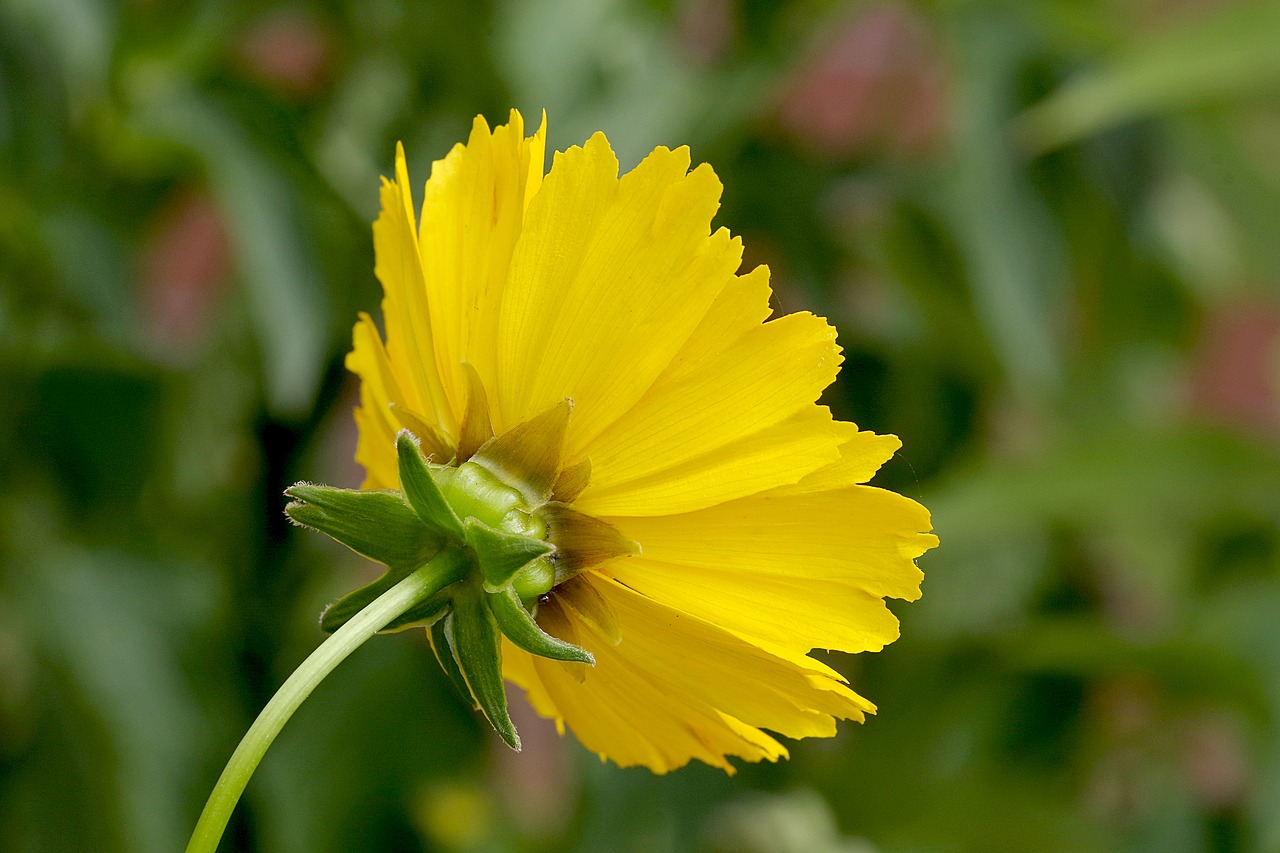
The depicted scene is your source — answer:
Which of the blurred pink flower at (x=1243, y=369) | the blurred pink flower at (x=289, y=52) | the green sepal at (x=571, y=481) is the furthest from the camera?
the blurred pink flower at (x=1243, y=369)

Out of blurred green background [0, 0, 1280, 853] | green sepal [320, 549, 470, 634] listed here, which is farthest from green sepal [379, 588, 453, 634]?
blurred green background [0, 0, 1280, 853]

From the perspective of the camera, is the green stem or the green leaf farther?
the green leaf

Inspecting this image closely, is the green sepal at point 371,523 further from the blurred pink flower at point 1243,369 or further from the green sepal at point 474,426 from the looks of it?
the blurred pink flower at point 1243,369

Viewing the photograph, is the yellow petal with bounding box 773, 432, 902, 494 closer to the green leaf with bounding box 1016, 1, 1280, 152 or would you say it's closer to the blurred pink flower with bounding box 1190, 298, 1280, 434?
the green leaf with bounding box 1016, 1, 1280, 152

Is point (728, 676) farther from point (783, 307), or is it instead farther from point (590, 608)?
point (783, 307)

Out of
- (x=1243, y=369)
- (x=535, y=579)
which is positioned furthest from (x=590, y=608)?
(x=1243, y=369)

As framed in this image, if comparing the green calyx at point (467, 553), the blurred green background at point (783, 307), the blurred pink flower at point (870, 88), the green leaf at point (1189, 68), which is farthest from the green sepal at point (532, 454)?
the blurred pink flower at point (870, 88)

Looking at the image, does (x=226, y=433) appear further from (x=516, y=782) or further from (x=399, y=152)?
(x=399, y=152)
